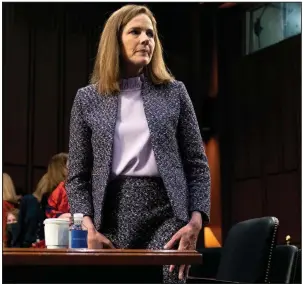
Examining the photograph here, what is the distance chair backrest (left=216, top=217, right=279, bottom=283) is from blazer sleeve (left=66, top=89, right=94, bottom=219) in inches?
46.0

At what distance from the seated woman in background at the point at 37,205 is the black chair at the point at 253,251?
1.73m

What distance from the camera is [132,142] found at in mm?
1487

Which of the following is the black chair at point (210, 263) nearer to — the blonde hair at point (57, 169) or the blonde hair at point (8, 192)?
the blonde hair at point (57, 169)

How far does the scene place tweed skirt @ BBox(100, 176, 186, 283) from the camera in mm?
1434

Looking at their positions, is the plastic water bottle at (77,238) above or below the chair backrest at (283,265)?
above

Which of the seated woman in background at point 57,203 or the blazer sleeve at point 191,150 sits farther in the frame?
the seated woman in background at point 57,203

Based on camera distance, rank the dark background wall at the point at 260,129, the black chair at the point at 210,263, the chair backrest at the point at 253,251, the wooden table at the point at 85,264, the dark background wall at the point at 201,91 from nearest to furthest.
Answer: the wooden table at the point at 85,264 → the chair backrest at the point at 253,251 → the black chair at the point at 210,263 → the dark background wall at the point at 260,129 → the dark background wall at the point at 201,91

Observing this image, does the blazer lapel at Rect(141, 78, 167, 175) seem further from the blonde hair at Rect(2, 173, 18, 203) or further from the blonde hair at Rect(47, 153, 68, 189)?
the blonde hair at Rect(2, 173, 18, 203)

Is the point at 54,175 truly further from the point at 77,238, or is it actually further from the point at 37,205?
the point at 77,238

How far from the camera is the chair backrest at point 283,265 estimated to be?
276cm

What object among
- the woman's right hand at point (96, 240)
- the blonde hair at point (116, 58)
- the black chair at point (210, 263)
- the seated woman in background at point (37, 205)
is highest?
the blonde hair at point (116, 58)

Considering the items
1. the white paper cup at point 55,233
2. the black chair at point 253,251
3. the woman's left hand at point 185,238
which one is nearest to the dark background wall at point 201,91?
the black chair at point 253,251

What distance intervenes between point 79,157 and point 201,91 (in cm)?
695

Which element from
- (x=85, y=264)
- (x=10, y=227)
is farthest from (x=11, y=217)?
(x=85, y=264)
